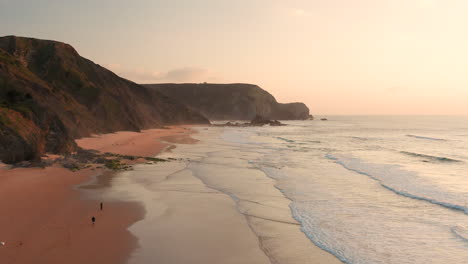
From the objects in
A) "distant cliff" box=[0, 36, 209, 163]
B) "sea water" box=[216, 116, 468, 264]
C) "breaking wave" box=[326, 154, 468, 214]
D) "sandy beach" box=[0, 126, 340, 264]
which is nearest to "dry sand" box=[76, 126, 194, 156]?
"distant cliff" box=[0, 36, 209, 163]

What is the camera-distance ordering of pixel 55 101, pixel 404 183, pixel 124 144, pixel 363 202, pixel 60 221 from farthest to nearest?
pixel 124 144, pixel 55 101, pixel 404 183, pixel 363 202, pixel 60 221

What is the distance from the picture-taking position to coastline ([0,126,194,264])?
7.88 metres

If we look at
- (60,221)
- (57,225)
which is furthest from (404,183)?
(57,225)

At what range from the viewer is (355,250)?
9.29m

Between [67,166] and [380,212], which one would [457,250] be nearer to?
[380,212]

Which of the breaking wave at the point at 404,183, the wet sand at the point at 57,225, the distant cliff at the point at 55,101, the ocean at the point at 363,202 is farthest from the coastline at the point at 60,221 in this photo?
the breaking wave at the point at 404,183

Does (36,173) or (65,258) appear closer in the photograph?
(65,258)

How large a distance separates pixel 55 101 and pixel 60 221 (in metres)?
27.2

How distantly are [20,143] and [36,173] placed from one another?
9.35ft

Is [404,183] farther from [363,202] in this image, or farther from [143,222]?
[143,222]

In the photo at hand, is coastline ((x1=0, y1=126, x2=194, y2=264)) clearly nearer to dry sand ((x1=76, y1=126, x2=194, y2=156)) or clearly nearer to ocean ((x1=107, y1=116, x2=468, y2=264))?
ocean ((x1=107, y1=116, x2=468, y2=264))

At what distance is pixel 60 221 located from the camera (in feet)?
33.4

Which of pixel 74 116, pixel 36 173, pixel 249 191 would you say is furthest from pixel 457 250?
pixel 74 116

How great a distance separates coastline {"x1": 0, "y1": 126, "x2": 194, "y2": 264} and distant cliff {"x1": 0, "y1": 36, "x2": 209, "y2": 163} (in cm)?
394
